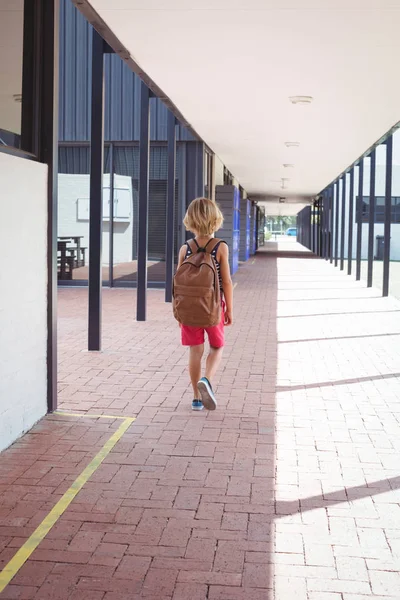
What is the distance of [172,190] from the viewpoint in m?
12.0

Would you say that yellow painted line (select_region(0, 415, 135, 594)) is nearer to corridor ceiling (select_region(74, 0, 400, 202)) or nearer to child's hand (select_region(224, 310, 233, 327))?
child's hand (select_region(224, 310, 233, 327))

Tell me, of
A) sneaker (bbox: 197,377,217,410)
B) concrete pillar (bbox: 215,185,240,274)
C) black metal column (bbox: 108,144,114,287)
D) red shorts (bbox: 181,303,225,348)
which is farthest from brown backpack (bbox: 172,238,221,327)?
concrete pillar (bbox: 215,185,240,274)

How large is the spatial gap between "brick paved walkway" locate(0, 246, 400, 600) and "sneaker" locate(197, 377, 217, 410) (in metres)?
0.08

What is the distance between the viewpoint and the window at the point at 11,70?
4648 millimetres

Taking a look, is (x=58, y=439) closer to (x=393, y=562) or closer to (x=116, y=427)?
(x=116, y=427)

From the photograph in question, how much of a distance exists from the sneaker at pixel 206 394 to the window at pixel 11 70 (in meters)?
1.93

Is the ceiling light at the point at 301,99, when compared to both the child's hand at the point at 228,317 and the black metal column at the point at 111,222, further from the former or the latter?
the black metal column at the point at 111,222

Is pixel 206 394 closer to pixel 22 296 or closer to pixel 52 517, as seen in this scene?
pixel 22 296

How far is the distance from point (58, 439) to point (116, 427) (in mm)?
418

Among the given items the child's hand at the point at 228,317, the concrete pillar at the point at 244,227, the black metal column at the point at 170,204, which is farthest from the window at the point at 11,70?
the concrete pillar at the point at 244,227

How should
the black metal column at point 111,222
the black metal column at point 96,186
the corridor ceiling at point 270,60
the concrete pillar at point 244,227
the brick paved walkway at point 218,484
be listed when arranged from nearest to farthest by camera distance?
the brick paved walkway at point 218,484
the corridor ceiling at point 270,60
the black metal column at point 96,186
the black metal column at point 111,222
the concrete pillar at point 244,227

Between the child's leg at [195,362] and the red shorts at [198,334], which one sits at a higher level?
the red shorts at [198,334]

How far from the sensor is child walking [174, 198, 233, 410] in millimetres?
5051

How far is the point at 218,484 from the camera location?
12.7 ft
